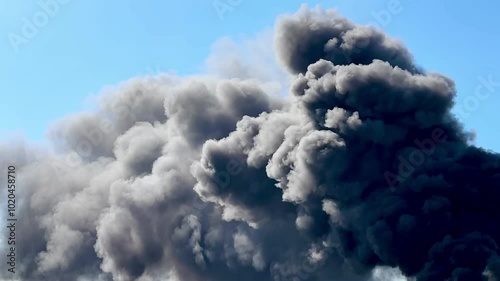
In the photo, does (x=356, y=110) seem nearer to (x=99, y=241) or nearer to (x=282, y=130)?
(x=282, y=130)

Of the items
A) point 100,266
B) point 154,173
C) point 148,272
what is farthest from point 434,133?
point 100,266

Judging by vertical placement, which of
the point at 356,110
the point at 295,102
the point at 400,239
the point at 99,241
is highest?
the point at 295,102

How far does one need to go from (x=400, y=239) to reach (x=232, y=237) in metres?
37.2

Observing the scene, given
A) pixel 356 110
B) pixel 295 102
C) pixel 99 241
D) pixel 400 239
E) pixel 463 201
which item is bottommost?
pixel 400 239

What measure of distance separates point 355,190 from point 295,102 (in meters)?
17.4

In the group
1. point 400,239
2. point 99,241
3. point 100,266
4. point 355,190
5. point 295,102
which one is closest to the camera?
point 400,239

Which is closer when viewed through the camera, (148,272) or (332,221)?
(332,221)

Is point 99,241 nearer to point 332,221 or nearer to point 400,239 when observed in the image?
point 332,221

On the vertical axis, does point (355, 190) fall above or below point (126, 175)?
Result: below

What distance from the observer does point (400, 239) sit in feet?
188

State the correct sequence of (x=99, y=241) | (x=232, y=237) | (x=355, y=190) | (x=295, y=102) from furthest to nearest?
(x=99, y=241), (x=232, y=237), (x=295, y=102), (x=355, y=190)

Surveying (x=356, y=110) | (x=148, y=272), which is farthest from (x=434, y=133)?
(x=148, y=272)

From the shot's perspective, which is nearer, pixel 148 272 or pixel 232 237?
pixel 232 237

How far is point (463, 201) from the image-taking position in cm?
5909
